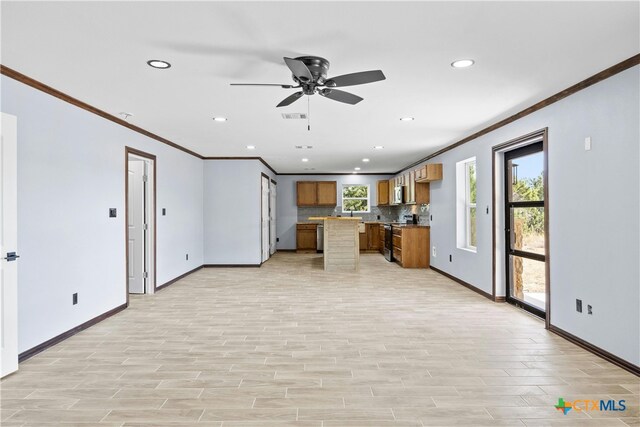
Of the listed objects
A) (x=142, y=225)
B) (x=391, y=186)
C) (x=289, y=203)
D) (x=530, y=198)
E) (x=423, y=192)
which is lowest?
(x=142, y=225)

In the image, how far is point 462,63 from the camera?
298 centimetres

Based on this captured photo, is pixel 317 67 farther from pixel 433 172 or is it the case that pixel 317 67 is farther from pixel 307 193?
pixel 307 193

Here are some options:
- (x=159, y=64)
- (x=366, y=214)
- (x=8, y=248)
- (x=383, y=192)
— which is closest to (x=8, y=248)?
(x=8, y=248)

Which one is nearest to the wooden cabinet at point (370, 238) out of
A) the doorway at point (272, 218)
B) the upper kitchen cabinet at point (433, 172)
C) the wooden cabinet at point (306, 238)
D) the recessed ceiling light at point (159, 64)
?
the wooden cabinet at point (306, 238)

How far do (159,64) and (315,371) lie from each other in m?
2.68

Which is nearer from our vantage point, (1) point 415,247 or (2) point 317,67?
(2) point 317,67

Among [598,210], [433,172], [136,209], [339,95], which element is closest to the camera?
[339,95]

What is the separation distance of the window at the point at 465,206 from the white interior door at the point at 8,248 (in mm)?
5947

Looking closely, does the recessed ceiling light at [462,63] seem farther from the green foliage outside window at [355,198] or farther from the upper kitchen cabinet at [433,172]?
the green foliage outside window at [355,198]

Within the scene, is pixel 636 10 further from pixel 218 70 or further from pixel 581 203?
pixel 218 70

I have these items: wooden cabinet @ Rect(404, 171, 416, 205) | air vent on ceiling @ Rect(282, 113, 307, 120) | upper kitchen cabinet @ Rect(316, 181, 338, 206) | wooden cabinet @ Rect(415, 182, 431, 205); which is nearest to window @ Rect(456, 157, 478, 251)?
wooden cabinet @ Rect(415, 182, 431, 205)

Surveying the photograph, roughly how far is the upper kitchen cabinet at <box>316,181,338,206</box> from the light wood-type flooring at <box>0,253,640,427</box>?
670 cm

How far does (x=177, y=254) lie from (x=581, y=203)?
5974mm

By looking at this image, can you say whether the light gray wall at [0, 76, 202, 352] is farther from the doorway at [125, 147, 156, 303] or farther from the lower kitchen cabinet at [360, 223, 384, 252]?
the lower kitchen cabinet at [360, 223, 384, 252]
